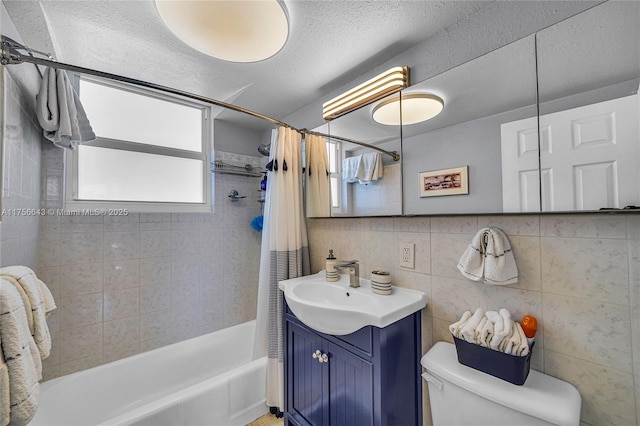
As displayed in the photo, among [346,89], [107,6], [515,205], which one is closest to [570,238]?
[515,205]

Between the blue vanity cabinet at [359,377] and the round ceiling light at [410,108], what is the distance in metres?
1.04

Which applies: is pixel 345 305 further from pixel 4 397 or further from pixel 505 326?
pixel 4 397

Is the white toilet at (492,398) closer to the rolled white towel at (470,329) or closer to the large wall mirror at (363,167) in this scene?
the rolled white towel at (470,329)

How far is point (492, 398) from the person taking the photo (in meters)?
0.85

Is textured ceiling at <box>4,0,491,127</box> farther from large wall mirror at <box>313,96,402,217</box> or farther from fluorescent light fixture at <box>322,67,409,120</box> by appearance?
large wall mirror at <box>313,96,402,217</box>

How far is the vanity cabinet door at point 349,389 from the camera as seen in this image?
1.06m

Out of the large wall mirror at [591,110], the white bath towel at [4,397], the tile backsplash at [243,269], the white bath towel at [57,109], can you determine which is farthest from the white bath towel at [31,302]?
the large wall mirror at [591,110]

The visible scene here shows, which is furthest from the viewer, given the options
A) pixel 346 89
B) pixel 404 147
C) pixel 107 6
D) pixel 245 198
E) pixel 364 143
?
pixel 245 198

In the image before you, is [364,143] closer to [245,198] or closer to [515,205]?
[515,205]

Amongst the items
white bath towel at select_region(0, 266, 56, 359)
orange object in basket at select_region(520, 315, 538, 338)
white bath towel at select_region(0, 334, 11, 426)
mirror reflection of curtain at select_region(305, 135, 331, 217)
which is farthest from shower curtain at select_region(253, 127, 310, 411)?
orange object in basket at select_region(520, 315, 538, 338)

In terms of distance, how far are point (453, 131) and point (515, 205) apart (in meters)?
0.44

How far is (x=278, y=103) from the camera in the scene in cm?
202

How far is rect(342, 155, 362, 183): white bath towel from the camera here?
5.31 feet

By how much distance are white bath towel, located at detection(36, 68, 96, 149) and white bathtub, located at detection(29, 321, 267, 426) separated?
4.88ft
